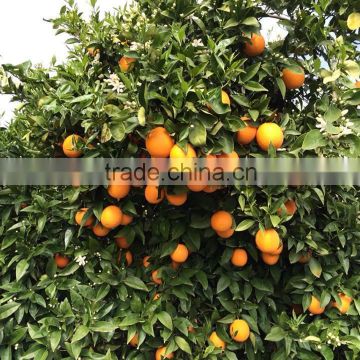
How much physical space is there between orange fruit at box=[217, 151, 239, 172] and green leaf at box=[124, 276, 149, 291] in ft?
1.84

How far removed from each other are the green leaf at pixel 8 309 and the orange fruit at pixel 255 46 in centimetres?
128

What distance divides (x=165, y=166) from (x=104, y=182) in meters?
0.26

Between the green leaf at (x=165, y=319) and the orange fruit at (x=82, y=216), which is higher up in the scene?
the orange fruit at (x=82, y=216)

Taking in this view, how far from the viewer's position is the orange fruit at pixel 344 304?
→ 161cm

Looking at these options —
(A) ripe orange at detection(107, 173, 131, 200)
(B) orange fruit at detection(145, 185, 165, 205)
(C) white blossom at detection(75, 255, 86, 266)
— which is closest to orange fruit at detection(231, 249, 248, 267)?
(B) orange fruit at detection(145, 185, 165, 205)

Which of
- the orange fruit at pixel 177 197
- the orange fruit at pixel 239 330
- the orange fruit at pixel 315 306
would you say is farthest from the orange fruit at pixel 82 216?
the orange fruit at pixel 315 306

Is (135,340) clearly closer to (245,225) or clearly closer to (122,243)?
(122,243)

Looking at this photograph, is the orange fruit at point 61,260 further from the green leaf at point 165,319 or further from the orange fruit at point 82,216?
the green leaf at point 165,319

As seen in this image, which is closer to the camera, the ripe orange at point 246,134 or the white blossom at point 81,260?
the ripe orange at point 246,134

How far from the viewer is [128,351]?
5.31 feet

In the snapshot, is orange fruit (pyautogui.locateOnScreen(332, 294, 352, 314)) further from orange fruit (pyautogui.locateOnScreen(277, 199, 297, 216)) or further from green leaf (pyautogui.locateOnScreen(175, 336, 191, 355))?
green leaf (pyautogui.locateOnScreen(175, 336, 191, 355))

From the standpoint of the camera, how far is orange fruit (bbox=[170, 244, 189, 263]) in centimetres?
151

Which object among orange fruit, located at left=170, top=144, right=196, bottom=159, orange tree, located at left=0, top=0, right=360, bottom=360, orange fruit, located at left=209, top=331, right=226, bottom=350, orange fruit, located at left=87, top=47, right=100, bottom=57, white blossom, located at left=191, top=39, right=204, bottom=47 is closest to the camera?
orange fruit, located at left=170, top=144, right=196, bottom=159

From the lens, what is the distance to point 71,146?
151 centimetres
